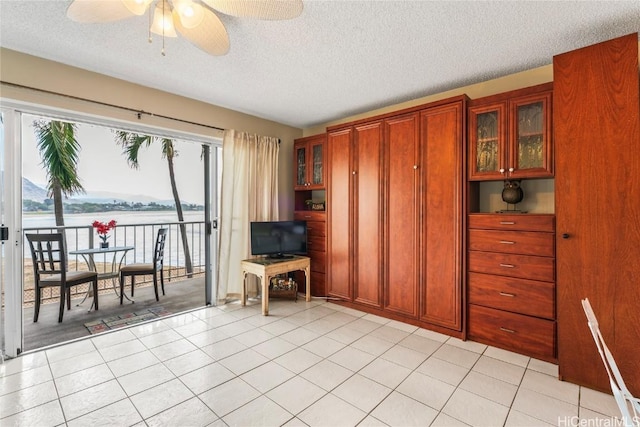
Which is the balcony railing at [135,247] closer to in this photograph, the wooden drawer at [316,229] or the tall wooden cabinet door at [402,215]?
the wooden drawer at [316,229]

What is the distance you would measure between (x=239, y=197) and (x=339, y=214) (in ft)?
4.40

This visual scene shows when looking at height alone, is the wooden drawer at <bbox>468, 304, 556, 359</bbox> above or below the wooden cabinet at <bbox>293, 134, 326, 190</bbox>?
below

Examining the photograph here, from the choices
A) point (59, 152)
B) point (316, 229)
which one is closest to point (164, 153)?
point (59, 152)

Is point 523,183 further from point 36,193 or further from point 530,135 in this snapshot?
point 36,193

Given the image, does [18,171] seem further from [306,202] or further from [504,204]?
[504,204]

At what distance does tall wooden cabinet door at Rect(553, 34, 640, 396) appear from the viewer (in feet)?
6.37

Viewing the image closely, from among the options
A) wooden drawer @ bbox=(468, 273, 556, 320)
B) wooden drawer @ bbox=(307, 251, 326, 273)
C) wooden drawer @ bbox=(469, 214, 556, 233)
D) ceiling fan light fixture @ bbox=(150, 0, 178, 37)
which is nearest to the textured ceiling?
ceiling fan light fixture @ bbox=(150, 0, 178, 37)

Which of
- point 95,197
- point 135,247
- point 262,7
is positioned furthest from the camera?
point 135,247

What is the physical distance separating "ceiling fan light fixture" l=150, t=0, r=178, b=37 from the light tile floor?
231 cm

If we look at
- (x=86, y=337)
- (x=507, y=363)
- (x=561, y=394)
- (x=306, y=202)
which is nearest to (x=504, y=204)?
(x=507, y=363)

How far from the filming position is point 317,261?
13.5 ft

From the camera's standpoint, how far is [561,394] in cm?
200

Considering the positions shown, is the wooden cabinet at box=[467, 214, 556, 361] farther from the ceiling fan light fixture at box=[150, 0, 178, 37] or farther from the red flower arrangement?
the red flower arrangement

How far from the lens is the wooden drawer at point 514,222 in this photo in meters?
2.38
